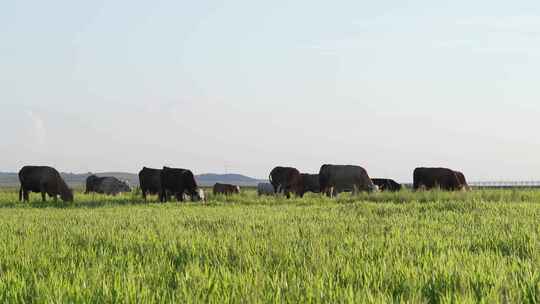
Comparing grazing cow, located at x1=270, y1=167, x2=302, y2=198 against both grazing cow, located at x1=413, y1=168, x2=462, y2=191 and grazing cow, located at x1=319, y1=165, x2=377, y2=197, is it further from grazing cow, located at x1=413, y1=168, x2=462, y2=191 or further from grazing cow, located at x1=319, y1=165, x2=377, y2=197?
grazing cow, located at x1=413, y1=168, x2=462, y2=191

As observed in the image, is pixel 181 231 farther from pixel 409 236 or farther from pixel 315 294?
pixel 315 294

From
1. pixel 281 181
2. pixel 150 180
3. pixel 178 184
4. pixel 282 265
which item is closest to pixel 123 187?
pixel 281 181

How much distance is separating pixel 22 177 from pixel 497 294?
2662cm

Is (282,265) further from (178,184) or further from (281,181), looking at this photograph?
(281,181)

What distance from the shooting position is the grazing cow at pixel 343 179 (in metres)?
31.1

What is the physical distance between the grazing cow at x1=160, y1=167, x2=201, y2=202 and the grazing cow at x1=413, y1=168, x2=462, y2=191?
12.0 metres

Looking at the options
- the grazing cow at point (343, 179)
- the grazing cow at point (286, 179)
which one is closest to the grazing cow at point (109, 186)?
the grazing cow at point (286, 179)

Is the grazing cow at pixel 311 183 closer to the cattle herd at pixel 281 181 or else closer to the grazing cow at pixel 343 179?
the cattle herd at pixel 281 181

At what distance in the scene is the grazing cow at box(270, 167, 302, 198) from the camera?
3403 centimetres

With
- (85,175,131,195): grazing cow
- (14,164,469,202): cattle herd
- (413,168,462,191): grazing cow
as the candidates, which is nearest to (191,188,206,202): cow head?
(14,164,469,202): cattle herd

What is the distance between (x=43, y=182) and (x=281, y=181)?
43.8 ft

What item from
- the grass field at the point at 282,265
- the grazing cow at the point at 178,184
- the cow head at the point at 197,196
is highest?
the grazing cow at the point at 178,184

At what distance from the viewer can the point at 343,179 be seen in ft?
103

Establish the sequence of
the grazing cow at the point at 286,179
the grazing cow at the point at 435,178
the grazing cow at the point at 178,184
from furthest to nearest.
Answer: the grazing cow at the point at 286,179
the grazing cow at the point at 435,178
the grazing cow at the point at 178,184
